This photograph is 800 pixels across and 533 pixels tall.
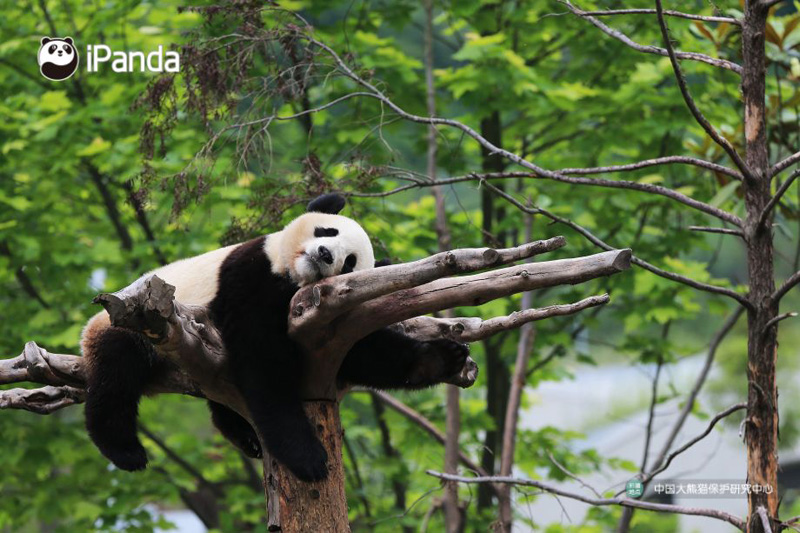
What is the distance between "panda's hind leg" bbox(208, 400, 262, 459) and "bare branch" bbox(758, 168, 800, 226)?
8.94ft

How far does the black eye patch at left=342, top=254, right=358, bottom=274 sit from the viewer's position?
13.0 ft

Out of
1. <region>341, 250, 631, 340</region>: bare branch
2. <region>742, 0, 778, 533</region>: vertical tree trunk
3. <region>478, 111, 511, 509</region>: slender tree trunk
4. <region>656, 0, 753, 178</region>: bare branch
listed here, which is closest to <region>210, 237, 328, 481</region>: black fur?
<region>341, 250, 631, 340</region>: bare branch

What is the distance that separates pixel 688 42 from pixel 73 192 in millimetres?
5502

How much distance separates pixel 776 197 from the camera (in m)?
3.81

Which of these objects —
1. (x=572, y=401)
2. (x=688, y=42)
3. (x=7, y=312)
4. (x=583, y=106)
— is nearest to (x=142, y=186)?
(x=7, y=312)

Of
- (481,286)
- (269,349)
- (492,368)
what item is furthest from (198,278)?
(492,368)

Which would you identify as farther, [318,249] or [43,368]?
[43,368]

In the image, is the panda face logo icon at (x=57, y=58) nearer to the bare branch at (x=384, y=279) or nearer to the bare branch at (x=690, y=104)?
the bare branch at (x=384, y=279)

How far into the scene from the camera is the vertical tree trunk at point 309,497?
3.78 m

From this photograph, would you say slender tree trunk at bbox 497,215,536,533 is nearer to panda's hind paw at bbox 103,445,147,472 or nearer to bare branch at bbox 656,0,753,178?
bare branch at bbox 656,0,753,178

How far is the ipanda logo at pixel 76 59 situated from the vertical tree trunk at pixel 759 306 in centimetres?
483

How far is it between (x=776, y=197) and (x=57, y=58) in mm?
6086

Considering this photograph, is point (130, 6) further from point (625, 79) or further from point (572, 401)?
point (572, 401)

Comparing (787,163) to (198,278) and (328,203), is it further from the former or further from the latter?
(198,278)
